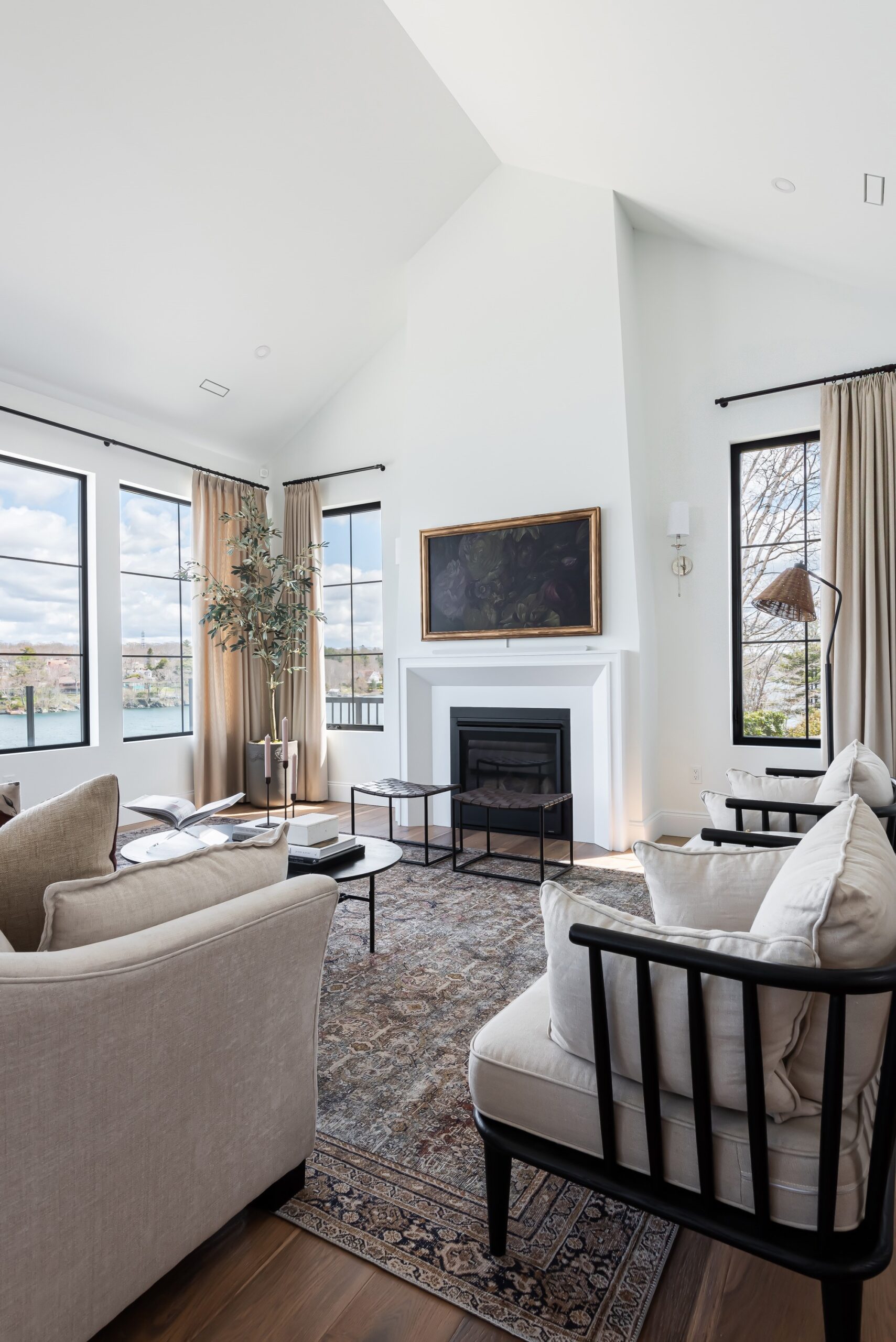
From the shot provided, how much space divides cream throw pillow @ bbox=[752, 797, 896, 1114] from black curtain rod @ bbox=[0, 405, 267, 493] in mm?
5062

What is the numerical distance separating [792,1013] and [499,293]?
4930 mm

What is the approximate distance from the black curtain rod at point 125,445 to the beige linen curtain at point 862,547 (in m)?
4.38

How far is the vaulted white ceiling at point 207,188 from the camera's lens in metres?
3.32

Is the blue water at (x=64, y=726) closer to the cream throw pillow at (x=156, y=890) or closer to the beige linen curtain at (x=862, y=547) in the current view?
the cream throw pillow at (x=156, y=890)

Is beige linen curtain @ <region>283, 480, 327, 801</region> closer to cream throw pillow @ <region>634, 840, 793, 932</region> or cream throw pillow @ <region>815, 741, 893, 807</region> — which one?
cream throw pillow @ <region>815, 741, 893, 807</region>

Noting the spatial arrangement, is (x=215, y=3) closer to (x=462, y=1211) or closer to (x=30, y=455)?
(x=30, y=455)

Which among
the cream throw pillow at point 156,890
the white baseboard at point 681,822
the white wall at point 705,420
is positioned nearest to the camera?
the cream throw pillow at point 156,890

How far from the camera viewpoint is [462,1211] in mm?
1518

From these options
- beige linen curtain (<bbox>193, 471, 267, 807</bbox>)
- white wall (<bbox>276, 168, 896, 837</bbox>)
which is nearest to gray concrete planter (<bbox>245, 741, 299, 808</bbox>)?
beige linen curtain (<bbox>193, 471, 267, 807</bbox>)

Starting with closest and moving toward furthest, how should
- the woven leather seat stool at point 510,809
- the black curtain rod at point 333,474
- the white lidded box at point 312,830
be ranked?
1. the white lidded box at point 312,830
2. the woven leather seat stool at point 510,809
3. the black curtain rod at point 333,474

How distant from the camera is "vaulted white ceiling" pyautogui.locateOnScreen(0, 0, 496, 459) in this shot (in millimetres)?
3322

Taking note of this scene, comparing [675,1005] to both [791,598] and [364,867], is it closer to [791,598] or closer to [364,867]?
[364,867]

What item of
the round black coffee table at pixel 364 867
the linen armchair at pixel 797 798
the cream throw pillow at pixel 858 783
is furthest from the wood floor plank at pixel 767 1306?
the round black coffee table at pixel 364 867

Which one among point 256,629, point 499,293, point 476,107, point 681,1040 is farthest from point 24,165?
point 681,1040
